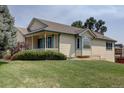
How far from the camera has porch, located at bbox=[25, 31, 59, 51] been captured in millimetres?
24433

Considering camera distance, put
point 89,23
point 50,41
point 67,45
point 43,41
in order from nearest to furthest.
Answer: point 67,45 < point 50,41 < point 43,41 < point 89,23

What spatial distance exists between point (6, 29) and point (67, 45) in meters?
10.2

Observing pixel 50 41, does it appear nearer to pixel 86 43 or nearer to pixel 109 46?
pixel 86 43

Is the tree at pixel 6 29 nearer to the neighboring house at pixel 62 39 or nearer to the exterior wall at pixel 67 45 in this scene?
the neighboring house at pixel 62 39

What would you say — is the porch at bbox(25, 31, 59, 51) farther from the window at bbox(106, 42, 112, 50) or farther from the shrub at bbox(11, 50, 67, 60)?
the window at bbox(106, 42, 112, 50)

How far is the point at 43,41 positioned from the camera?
27047 mm

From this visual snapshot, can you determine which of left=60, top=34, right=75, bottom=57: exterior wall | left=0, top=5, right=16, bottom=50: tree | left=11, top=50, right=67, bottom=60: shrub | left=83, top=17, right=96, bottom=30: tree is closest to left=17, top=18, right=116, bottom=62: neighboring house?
left=60, top=34, right=75, bottom=57: exterior wall

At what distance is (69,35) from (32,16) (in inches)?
233

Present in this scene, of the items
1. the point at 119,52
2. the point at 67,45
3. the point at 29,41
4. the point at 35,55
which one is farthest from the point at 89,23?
the point at 35,55

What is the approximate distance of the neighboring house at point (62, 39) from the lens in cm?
2443

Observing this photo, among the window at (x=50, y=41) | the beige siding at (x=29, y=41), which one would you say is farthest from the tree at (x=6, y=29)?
the beige siding at (x=29, y=41)

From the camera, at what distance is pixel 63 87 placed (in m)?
8.95

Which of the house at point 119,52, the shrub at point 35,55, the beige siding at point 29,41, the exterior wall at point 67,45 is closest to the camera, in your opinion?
the shrub at point 35,55

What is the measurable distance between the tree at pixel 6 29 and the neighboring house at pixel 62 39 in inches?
268
